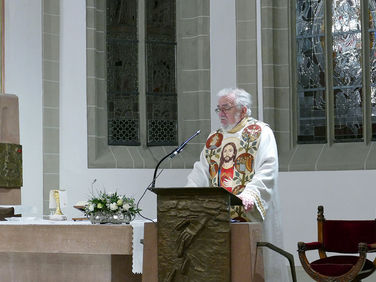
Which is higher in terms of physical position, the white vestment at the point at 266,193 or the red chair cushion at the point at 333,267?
the white vestment at the point at 266,193

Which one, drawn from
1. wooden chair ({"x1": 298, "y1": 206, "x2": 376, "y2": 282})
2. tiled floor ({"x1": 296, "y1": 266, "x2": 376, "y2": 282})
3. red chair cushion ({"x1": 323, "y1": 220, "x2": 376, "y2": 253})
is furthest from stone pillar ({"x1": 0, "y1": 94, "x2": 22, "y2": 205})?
tiled floor ({"x1": 296, "y1": 266, "x2": 376, "y2": 282})

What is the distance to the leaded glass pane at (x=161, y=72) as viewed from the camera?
10.9 m

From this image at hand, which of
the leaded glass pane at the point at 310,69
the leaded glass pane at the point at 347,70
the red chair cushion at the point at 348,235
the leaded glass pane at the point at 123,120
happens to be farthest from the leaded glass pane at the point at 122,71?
the red chair cushion at the point at 348,235

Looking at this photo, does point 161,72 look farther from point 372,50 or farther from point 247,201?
point 247,201

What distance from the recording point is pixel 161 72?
1100 cm

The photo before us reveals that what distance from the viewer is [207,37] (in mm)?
10648

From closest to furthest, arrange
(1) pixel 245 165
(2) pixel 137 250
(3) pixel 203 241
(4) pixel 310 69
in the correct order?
(3) pixel 203 241
(2) pixel 137 250
(1) pixel 245 165
(4) pixel 310 69

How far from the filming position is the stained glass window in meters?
10.2

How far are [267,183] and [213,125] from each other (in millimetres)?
4119

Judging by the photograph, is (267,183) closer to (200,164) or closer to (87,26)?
(200,164)

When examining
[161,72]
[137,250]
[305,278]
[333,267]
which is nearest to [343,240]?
[333,267]

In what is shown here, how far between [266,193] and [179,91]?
4.67 meters

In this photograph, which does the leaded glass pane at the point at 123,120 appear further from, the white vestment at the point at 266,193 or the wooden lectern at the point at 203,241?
the wooden lectern at the point at 203,241

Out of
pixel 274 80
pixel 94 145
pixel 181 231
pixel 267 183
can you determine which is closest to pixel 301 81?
pixel 274 80
